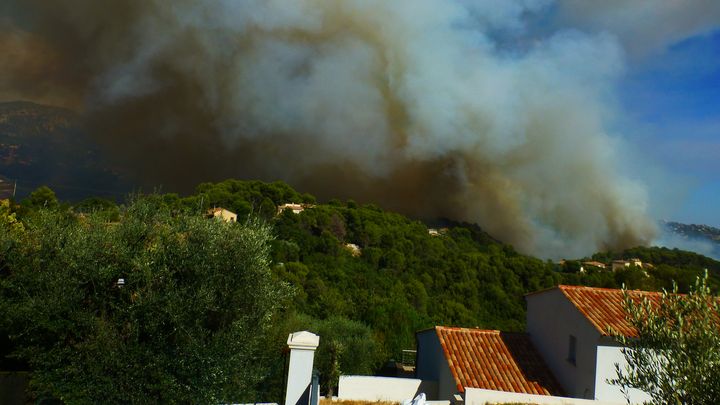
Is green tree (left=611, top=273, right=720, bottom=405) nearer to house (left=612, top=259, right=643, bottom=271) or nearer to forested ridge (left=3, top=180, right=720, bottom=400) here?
forested ridge (left=3, top=180, right=720, bottom=400)

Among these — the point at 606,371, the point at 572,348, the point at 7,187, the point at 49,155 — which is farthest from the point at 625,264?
the point at 49,155

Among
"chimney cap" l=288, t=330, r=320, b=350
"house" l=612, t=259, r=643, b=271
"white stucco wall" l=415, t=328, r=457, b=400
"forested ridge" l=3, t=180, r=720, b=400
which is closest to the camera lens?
"chimney cap" l=288, t=330, r=320, b=350

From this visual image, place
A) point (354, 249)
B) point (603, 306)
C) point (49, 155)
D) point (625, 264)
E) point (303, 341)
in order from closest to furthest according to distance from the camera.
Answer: point (303, 341) → point (603, 306) → point (354, 249) → point (625, 264) → point (49, 155)

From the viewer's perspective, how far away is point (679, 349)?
13.8 ft

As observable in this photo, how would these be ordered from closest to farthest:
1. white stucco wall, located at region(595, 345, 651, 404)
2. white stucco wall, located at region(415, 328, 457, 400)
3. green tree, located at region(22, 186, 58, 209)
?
1. white stucco wall, located at region(595, 345, 651, 404)
2. white stucco wall, located at region(415, 328, 457, 400)
3. green tree, located at region(22, 186, 58, 209)

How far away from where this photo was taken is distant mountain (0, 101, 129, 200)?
3403cm

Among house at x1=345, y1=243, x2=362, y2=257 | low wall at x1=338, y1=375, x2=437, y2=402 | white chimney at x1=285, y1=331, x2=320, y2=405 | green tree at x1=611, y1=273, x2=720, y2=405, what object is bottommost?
A: low wall at x1=338, y1=375, x2=437, y2=402

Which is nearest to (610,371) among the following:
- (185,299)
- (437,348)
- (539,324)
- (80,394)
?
(539,324)

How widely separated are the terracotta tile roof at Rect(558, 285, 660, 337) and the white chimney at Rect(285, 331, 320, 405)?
4775 millimetres

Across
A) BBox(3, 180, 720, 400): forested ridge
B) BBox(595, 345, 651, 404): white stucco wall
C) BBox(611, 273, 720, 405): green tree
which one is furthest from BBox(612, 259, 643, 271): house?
BBox(611, 273, 720, 405): green tree

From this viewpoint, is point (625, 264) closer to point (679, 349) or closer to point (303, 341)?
point (679, 349)

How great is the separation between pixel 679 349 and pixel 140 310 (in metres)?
4.76

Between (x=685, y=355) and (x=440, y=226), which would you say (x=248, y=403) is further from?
(x=440, y=226)

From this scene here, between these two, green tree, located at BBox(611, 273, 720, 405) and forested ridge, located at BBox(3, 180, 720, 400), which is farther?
forested ridge, located at BBox(3, 180, 720, 400)
